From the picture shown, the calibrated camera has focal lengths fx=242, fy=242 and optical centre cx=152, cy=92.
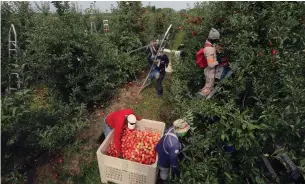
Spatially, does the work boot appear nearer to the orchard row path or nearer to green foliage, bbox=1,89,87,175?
the orchard row path

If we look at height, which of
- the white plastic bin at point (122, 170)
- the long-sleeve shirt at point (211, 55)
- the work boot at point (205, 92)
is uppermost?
the long-sleeve shirt at point (211, 55)


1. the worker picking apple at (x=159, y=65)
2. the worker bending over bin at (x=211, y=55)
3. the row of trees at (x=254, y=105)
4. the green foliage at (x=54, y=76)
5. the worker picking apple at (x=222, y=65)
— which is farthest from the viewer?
the worker picking apple at (x=159, y=65)

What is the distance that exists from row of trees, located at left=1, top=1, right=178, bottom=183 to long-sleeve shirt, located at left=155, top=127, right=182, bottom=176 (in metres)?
Answer: 1.95

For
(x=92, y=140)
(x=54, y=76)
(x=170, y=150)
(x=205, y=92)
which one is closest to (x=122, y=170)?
(x=170, y=150)

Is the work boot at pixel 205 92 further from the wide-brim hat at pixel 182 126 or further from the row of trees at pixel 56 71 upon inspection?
the row of trees at pixel 56 71

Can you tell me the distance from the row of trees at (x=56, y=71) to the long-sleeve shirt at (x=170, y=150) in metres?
1.95

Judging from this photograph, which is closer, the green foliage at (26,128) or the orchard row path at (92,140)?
the green foliage at (26,128)

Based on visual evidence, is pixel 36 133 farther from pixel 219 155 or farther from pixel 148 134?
pixel 219 155

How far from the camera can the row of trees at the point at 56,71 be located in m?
4.43

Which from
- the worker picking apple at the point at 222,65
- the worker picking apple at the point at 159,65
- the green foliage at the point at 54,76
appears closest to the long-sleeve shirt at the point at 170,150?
the worker picking apple at the point at 222,65

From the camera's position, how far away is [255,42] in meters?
5.10

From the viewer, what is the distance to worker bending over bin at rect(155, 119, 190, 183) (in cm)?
442

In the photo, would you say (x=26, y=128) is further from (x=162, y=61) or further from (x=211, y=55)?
(x=162, y=61)

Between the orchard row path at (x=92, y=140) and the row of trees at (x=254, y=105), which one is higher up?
the row of trees at (x=254, y=105)
